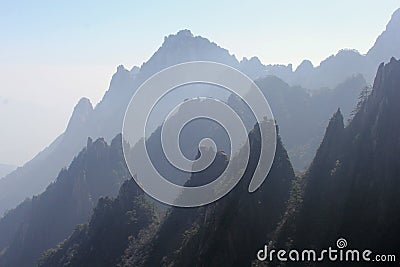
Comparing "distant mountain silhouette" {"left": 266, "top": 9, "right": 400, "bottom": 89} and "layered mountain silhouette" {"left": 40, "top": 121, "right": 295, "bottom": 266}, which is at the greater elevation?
"distant mountain silhouette" {"left": 266, "top": 9, "right": 400, "bottom": 89}

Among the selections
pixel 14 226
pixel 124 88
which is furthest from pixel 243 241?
pixel 124 88

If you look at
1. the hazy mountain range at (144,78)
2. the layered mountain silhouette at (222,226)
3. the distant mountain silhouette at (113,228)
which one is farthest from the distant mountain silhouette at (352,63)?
the layered mountain silhouette at (222,226)

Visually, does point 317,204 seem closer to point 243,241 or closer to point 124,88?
point 243,241

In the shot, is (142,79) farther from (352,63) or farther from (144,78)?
(352,63)

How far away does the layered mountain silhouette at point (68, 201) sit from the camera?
79.2m

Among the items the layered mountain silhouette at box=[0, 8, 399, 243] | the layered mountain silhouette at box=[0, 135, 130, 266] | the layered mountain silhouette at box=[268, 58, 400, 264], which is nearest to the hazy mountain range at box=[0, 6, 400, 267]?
the layered mountain silhouette at box=[268, 58, 400, 264]

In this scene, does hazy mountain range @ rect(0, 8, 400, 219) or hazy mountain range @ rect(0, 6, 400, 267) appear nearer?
hazy mountain range @ rect(0, 6, 400, 267)

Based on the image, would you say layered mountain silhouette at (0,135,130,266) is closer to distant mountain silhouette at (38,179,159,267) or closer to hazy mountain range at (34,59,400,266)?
distant mountain silhouette at (38,179,159,267)

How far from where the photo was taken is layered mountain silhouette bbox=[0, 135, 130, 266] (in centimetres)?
7925

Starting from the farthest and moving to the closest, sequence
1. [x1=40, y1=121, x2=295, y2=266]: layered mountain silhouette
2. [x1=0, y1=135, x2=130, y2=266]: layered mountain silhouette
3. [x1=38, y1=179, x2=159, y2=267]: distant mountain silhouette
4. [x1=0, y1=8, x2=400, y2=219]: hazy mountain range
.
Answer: [x1=0, y1=8, x2=400, y2=219]: hazy mountain range → [x1=0, y1=135, x2=130, y2=266]: layered mountain silhouette → [x1=38, y1=179, x2=159, y2=267]: distant mountain silhouette → [x1=40, y1=121, x2=295, y2=266]: layered mountain silhouette

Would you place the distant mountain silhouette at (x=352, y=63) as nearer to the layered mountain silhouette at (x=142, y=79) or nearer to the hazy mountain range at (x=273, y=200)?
the layered mountain silhouette at (x=142, y=79)

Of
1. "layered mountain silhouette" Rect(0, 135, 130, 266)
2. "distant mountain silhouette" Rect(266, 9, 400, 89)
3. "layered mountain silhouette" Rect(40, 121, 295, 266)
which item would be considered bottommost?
"layered mountain silhouette" Rect(40, 121, 295, 266)

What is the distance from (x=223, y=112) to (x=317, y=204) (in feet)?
124

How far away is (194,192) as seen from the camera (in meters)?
47.8
